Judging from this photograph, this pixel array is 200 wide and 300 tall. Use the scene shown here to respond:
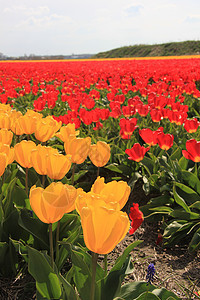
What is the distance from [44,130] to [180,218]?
4.45 feet

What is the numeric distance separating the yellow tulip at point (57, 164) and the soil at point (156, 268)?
72 centimetres

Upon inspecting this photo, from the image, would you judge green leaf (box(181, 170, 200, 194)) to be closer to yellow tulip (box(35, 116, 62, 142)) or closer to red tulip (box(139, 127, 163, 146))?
red tulip (box(139, 127, 163, 146))

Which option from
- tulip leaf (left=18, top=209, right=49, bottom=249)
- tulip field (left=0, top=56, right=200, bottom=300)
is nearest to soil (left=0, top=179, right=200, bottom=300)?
tulip field (left=0, top=56, right=200, bottom=300)

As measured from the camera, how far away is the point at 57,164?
5.06ft

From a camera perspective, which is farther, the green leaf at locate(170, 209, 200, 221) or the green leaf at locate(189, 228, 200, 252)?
the green leaf at locate(170, 209, 200, 221)

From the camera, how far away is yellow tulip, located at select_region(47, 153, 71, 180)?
1.52 m

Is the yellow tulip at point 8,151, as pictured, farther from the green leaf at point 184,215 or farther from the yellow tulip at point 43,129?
the green leaf at point 184,215

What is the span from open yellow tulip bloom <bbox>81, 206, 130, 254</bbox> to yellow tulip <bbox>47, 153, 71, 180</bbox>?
612 mm

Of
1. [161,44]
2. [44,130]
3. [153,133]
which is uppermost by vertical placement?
[161,44]

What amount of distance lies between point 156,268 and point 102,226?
1.53 meters

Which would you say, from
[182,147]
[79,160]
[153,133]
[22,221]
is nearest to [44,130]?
[79,160]

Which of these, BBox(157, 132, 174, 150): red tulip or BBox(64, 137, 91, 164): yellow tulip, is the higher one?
BBox(64, 137, 91, 164): yellow tulip

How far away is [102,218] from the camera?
3.04ft

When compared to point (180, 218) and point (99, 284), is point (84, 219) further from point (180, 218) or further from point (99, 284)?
point (180, 218)
